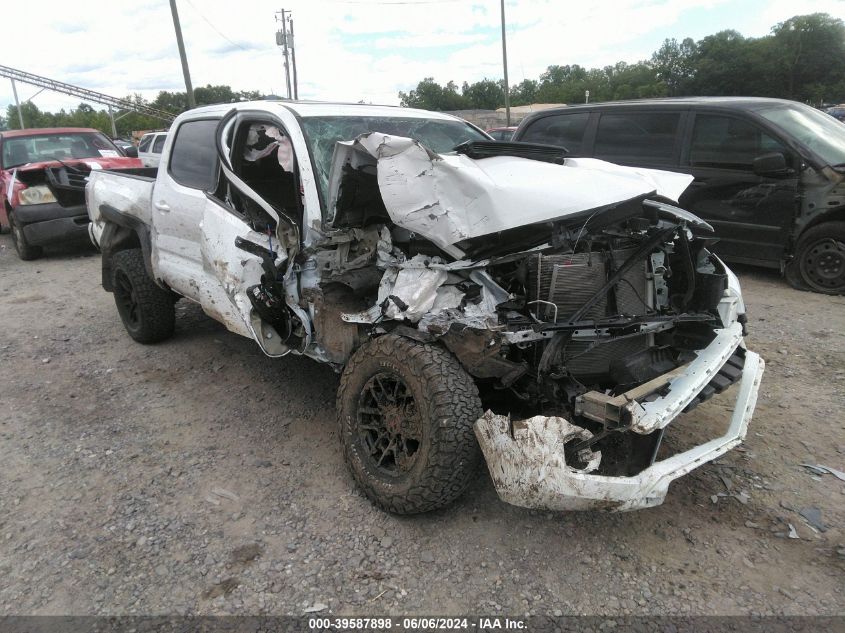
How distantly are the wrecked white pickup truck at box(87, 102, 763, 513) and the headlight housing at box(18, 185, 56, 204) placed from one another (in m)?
6.91

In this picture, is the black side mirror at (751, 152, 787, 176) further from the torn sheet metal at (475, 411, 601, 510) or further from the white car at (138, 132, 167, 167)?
the white car at (138, 132, 167, 167)

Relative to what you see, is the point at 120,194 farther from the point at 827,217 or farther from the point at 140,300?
the point at 827,217

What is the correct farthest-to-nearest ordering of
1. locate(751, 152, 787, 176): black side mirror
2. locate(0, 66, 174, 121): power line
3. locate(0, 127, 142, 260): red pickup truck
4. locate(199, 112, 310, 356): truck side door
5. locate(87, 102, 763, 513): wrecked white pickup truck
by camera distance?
locate(0, 66, 174, 121): power line
locate(0, 127, 142, 260): red pickup truck
locate(751, 152, 787, 176): black side mirror
locate(199, 112, 310, 356): truck side door
locate(87, 102, 763, 513): wrecked white pickup truck

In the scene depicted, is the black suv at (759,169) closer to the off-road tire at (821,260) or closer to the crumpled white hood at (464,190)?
the off-road tire at (821,260)

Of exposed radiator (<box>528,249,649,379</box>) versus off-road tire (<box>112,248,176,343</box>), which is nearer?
exposed radiator (<box>528,249,649,379</box>)

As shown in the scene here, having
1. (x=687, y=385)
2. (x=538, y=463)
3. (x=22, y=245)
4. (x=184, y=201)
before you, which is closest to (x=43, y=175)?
(x=22, y=245)

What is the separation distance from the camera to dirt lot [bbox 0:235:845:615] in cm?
230

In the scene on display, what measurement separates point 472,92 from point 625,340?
242 feet

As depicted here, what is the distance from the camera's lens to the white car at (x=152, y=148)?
1355 centimetres

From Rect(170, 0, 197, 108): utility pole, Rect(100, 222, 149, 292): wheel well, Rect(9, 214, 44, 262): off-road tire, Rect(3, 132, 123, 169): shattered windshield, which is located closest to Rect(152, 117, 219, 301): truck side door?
Rect(100, 222, 149, 292): wheel well

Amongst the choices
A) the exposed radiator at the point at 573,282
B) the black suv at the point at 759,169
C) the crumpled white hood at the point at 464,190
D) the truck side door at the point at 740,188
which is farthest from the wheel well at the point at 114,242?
the truck side door at the point at 740,188

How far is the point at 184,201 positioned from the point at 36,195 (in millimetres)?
6340

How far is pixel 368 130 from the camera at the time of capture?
12.0 ft

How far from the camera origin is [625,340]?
2.83m
